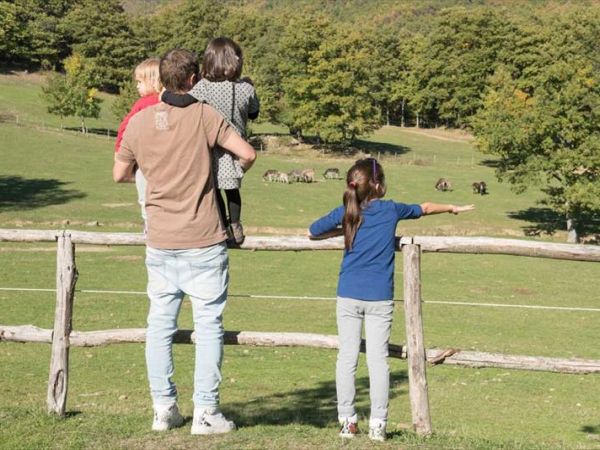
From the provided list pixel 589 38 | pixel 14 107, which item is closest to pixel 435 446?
pixel 14 107

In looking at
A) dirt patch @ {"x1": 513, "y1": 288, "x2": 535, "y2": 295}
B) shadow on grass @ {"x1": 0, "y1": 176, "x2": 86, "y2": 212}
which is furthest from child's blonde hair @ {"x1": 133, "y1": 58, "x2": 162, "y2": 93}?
shadow on grass @ {"x1": 0, "y1": 176, "x2": 86, "y2": 212}

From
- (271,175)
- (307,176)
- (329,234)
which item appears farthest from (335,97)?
(329,234)

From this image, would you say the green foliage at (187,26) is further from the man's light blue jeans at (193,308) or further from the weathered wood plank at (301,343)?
the man's light blue jeans at (193,308)

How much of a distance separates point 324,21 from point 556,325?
6580 cm

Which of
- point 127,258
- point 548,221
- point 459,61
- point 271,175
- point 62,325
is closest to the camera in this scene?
point 62,325

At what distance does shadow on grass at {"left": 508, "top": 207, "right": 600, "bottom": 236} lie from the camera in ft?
140

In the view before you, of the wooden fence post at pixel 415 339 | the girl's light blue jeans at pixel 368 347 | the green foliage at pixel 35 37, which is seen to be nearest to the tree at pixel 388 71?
the green foliage at pixel 35 37

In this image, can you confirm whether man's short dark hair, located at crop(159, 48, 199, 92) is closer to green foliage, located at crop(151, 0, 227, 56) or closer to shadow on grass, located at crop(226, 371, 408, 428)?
shadow on grass, located at crop(226, 371, 408, 428)

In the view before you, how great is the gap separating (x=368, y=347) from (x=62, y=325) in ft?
8.45

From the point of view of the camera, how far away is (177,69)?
17.6 feet

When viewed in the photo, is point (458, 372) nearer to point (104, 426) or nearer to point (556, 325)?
point (556, 325)

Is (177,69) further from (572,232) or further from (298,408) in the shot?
(572,232)

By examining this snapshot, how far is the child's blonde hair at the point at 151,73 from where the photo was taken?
6062mm

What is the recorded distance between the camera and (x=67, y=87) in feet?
232
